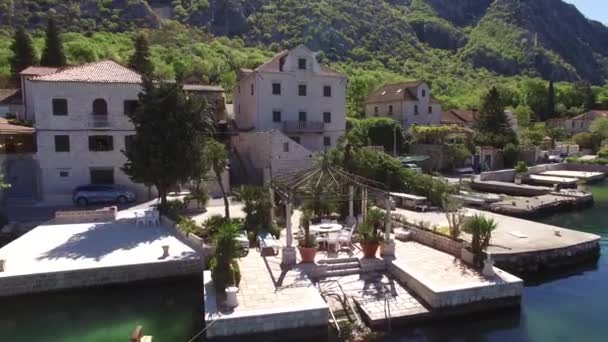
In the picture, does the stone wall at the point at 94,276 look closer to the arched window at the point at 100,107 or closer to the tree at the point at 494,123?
the arched window at the point at 100,107

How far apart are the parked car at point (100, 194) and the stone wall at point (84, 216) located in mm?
5135

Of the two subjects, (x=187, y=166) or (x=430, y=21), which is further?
(x=430, y=21)

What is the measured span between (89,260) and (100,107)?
15.9 m

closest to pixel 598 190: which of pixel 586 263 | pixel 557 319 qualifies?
pixel 586 263

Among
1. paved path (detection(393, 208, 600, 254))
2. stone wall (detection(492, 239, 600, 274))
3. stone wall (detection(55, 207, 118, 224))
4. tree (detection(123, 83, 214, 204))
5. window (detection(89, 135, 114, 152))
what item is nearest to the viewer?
stone wall (detection(492, 239, 600, 274))

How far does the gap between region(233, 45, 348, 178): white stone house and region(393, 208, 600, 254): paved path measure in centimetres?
1558

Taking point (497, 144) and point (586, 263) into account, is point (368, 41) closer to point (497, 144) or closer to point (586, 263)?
point (497, 144)

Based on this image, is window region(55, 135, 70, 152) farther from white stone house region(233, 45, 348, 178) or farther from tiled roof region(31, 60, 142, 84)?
white stone house region(233, 45, 348, 178)

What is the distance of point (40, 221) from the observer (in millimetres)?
22438

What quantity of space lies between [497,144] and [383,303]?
1588 inches

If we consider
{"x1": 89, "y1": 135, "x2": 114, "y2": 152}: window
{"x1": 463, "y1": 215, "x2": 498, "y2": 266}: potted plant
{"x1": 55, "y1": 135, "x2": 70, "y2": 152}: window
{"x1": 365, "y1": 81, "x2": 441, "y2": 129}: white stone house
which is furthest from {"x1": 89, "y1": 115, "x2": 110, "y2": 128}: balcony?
{"x1": 365, "y1": 81, "x2": 441, "y2": 129}: white stone house

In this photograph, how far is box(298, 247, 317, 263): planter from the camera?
14.5 m

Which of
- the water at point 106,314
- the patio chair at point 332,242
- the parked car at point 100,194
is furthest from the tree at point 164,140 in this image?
the patio chair at point 332,242

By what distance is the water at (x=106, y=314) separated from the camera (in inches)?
472
